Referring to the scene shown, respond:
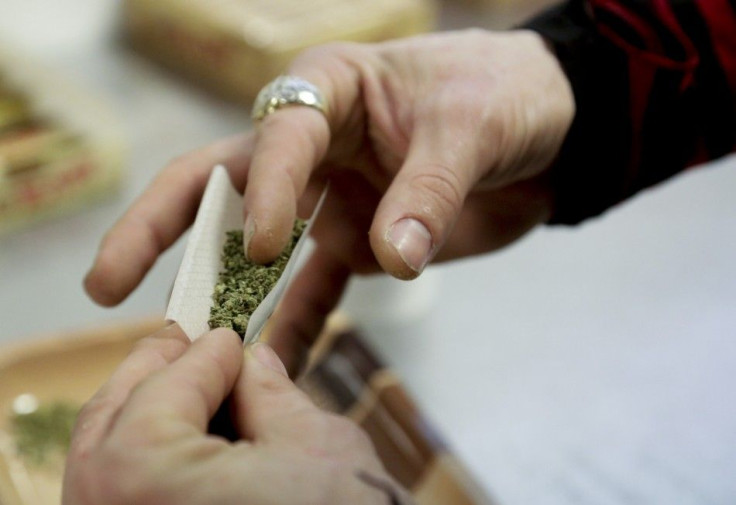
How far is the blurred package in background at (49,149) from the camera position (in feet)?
3.27

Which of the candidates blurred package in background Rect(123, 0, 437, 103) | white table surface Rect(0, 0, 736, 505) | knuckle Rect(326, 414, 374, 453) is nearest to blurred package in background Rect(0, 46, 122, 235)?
white table surface Rect(0, 0, 736, 505)

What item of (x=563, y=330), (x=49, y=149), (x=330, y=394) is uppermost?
(x=49, y=149)

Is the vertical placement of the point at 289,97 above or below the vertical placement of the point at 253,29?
above

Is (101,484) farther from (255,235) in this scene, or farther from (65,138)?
(65,138)

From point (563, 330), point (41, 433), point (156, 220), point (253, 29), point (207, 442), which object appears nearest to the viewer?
point (207, 442)

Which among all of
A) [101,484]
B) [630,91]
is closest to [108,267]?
[101,484]

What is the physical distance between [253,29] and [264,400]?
897 mm

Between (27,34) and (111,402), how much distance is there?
43.8 inches

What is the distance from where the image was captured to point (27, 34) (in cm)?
132

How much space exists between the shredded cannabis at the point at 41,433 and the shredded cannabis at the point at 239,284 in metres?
0.35

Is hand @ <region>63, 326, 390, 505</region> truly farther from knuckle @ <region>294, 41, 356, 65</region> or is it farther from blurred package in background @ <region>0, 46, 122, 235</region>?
blurred package in background @ <region>0, 46, 122, 235</region>

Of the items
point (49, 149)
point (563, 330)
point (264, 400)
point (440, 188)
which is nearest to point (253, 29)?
point (49, 149)

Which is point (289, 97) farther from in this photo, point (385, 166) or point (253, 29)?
point (253, 29)

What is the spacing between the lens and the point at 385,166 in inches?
25.1
